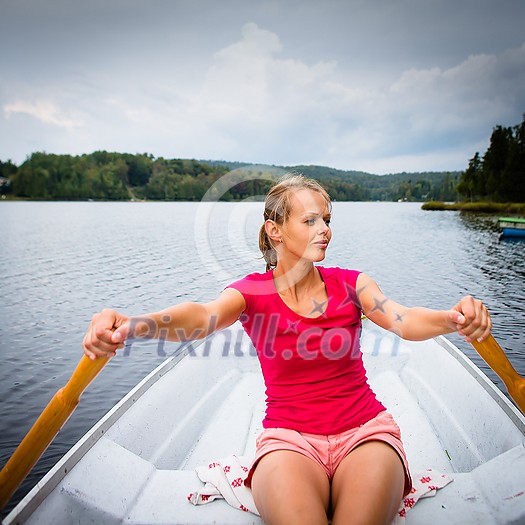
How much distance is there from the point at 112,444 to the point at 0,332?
28.1ft

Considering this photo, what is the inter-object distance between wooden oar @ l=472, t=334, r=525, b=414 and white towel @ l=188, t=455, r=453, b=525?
0.61 metres

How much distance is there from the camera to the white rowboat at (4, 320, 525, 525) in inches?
83.0

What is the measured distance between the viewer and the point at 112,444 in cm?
261

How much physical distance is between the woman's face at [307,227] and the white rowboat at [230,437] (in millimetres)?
1369

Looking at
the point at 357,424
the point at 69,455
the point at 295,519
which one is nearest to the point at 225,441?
the point at 69,455

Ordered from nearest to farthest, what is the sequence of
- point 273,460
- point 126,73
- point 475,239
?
point 273,460
point 475,239
point 126,73

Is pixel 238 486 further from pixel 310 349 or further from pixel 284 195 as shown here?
pixel 284 195

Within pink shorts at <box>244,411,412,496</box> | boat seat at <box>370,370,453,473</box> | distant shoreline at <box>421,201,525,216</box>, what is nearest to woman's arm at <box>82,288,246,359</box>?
pink shorts at <box>244,411,412,496</box>

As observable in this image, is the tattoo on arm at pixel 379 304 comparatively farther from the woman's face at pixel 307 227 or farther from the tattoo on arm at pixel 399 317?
the woman's face at pixel 307 227

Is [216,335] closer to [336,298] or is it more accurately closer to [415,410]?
[415,410]

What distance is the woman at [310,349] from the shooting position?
5.55 feet

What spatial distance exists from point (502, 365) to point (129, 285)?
14.1 m

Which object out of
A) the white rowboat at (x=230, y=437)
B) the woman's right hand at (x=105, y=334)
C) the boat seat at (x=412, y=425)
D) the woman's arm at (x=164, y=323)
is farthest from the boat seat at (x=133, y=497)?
the boat seat at (x=412, y=425)

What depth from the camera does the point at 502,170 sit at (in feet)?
199
